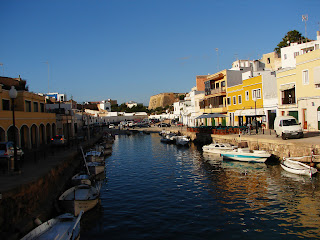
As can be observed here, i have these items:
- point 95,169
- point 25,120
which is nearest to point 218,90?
point 95,169

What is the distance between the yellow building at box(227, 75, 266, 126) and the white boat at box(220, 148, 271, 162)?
1323cm

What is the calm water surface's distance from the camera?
13.1 meters

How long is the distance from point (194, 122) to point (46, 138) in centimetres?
4127

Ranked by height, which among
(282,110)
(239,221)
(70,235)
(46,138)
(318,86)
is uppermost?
(318,86)

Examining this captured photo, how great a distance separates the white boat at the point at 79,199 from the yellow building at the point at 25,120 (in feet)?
48.6

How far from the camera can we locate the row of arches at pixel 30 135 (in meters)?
29.6

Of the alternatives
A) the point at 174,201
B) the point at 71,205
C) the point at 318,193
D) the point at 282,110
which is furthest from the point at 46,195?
the point at 282,110

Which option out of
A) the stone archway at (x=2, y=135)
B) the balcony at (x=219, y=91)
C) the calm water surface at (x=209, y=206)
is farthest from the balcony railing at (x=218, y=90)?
the stone archway at (x=2, y=135)

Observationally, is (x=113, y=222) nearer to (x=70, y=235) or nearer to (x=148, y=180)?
(x=70, y=235)

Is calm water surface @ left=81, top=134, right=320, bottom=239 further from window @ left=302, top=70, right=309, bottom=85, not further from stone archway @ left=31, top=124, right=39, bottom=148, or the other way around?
stone archway @ left=31, top=124, right=39, bottom=148

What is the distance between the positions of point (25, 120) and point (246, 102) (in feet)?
113

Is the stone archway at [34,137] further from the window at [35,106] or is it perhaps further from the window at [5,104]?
the window at [5,104]

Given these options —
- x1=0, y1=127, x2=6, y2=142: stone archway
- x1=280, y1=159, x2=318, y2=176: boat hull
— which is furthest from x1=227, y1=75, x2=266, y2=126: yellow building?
x1=0, y1=127, x2=6, y2=142: stone archway

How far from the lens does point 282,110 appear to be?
38.3 m
